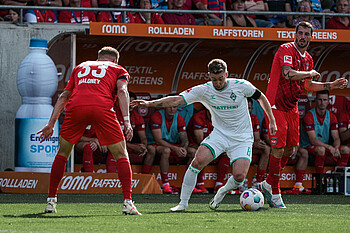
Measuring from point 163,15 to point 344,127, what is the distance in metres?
3.96

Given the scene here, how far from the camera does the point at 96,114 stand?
7.97 m

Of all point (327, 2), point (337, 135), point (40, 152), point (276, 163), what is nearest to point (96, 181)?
point (40, 152)

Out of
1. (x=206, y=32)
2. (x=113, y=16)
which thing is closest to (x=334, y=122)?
(x=206, y=32)

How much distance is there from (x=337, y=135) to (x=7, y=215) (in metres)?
8.03

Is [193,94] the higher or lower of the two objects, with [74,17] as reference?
lower

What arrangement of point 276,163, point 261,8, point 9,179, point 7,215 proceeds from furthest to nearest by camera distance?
point 261,8, point 9,179, point 276,163, point 7,215

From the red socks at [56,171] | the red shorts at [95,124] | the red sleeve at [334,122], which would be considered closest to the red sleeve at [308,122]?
the red sleeve at [334,122]

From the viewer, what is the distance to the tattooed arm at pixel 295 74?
9.15 metres

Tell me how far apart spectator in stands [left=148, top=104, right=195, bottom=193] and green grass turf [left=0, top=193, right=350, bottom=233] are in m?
2.32

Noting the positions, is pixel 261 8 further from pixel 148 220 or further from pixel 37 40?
pixel 148 220

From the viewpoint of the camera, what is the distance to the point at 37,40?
1233 cm

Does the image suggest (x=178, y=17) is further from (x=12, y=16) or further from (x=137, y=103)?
(x=137, y=103)

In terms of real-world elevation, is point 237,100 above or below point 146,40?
below

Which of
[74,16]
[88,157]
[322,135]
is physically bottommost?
[88,157]
